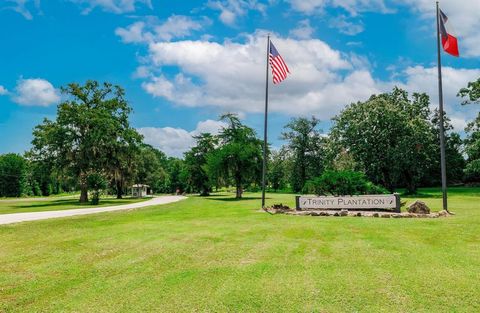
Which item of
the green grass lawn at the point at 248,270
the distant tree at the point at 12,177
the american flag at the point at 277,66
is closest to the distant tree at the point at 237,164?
the american flag at the point at 277,66

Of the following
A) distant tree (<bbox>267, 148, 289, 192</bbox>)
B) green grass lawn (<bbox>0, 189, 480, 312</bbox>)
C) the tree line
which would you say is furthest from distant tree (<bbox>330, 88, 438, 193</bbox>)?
green grass lawn (<bbox>0, 189, 480, 312</bbox>)

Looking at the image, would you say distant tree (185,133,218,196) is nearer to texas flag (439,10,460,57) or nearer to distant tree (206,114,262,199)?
distant tree (206,114,262,199)

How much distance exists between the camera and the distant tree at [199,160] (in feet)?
198

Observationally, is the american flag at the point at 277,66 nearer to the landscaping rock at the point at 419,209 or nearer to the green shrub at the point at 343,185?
the green shrub at the point at 343,185

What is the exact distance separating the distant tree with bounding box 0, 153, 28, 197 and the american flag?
81.2 meters

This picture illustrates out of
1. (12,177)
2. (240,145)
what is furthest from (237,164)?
(12,177)

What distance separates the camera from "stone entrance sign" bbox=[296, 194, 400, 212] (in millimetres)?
17484

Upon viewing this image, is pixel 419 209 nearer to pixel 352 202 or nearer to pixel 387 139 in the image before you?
pixel 352 202

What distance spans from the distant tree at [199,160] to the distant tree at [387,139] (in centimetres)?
2188

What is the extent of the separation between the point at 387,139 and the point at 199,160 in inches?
1145

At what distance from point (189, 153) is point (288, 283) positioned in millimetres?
55695

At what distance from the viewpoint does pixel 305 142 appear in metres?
65.2

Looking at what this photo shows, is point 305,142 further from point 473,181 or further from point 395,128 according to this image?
point 473,181

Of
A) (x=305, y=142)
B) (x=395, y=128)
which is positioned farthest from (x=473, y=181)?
(x=395, y=128)
